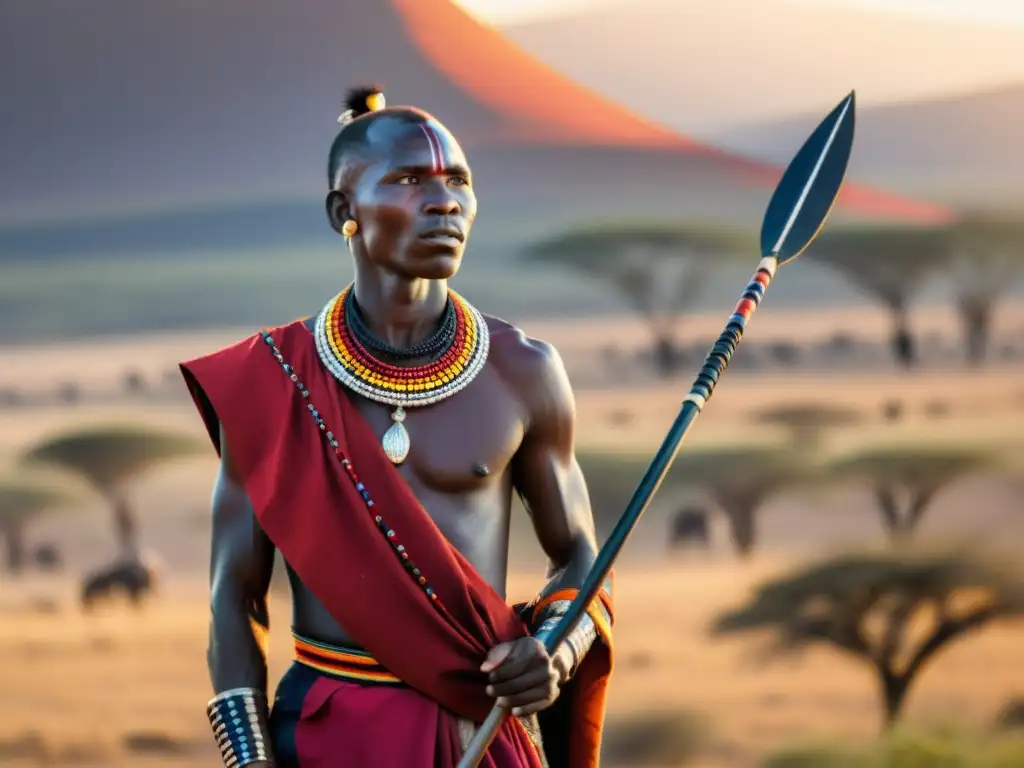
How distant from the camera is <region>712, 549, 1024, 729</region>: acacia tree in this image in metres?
16.0

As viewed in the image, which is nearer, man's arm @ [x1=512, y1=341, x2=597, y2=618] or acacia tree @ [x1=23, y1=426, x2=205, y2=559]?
man's arm @ [x1=512, y1=341, x2=597, y2=618]

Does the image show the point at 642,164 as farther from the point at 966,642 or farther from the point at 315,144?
the point at 966,642

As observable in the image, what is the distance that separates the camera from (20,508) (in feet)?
54.3

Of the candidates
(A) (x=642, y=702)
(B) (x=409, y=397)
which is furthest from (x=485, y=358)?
(A) (x=642, y=702)

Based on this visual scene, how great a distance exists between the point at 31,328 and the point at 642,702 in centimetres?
620

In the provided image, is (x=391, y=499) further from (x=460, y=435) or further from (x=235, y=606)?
(x=235, y=606)

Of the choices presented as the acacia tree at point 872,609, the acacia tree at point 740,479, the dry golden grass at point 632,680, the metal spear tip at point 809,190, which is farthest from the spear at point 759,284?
the acacia tree at point 740,479

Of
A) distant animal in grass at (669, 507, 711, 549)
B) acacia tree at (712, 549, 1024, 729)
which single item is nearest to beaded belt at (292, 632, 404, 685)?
acacia tree at (712, 549, 1024, 729)

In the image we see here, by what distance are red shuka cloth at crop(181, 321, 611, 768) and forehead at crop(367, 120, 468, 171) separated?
0.42m

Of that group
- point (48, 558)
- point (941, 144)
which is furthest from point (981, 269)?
point (48, 558)

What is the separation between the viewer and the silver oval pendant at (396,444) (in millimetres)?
3559

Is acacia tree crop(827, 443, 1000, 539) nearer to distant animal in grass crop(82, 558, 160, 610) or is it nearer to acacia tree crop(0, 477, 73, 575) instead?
distant animal in grass crop(82, 558, 160, 610)

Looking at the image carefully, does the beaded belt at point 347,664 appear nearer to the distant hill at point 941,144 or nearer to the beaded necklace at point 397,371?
the beaded necklace at point 397,371

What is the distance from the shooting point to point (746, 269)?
16859mm
